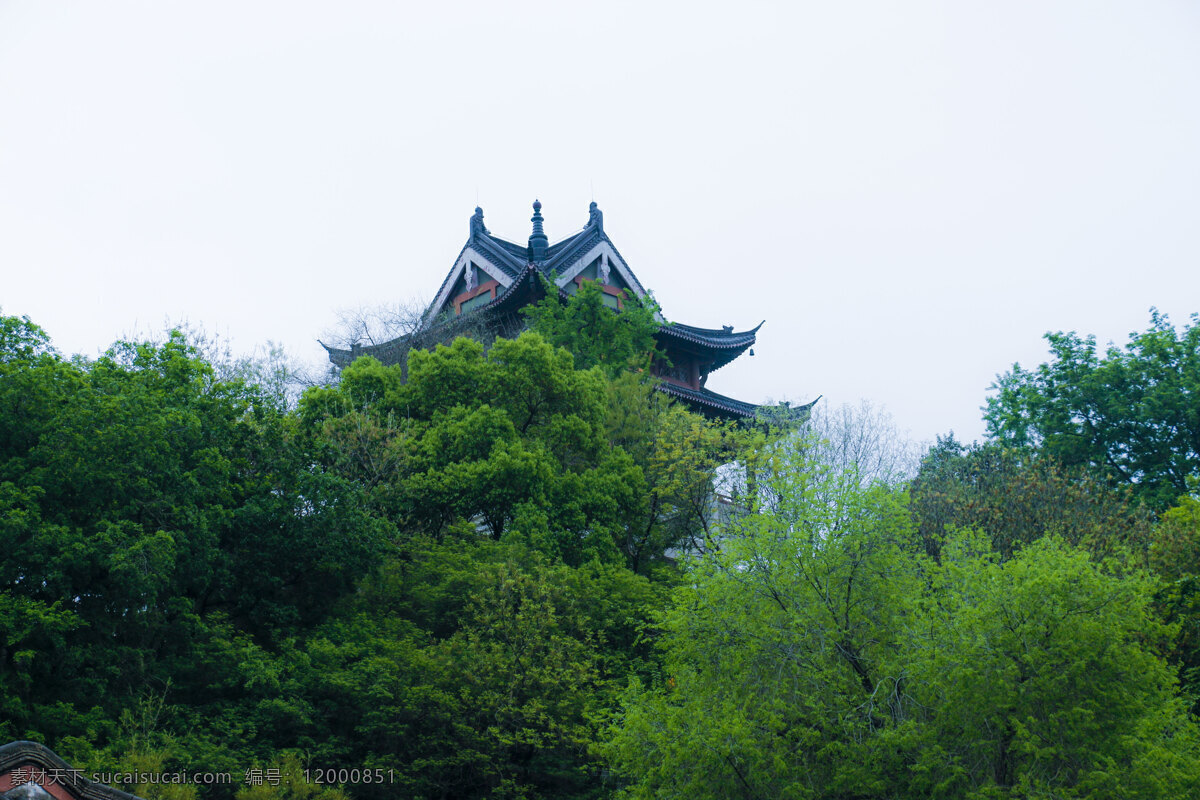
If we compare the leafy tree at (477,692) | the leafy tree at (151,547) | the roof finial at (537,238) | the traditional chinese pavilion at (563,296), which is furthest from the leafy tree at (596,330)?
the leafy tree at (477,692)

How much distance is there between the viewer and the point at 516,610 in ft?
48.3

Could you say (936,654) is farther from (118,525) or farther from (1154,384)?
(1154,384)

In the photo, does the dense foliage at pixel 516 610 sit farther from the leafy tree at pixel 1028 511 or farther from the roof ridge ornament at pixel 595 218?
the roof ridge ornament at pixel 595 218

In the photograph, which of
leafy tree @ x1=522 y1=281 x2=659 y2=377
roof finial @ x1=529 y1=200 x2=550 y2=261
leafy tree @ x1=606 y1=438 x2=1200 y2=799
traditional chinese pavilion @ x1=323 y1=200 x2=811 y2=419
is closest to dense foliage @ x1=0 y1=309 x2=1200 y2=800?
leafy tree @ x1=606 y1=438 x2=1200 y2=799

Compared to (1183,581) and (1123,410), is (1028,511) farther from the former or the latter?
(1123,410)

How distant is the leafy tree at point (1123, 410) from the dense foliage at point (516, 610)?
7180 millimetres

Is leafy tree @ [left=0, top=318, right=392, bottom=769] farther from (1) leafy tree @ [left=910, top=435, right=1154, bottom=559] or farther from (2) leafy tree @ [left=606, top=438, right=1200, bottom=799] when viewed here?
(1) leafy tree @ [left=910, top=435, right=1154, bottom=559]

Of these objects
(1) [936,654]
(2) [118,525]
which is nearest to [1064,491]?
(1) [936,654]

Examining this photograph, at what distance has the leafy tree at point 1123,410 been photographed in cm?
2484

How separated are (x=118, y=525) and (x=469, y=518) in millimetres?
7069

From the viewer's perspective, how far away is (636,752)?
35.5 ft

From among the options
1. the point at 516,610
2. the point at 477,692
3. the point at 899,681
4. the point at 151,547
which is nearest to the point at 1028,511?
the point at 899,681

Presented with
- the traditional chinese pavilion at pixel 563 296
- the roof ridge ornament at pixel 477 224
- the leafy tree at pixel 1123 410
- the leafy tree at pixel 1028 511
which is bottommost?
the leafy tree at pixel 1028 511

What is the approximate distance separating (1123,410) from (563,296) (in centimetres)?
1437
